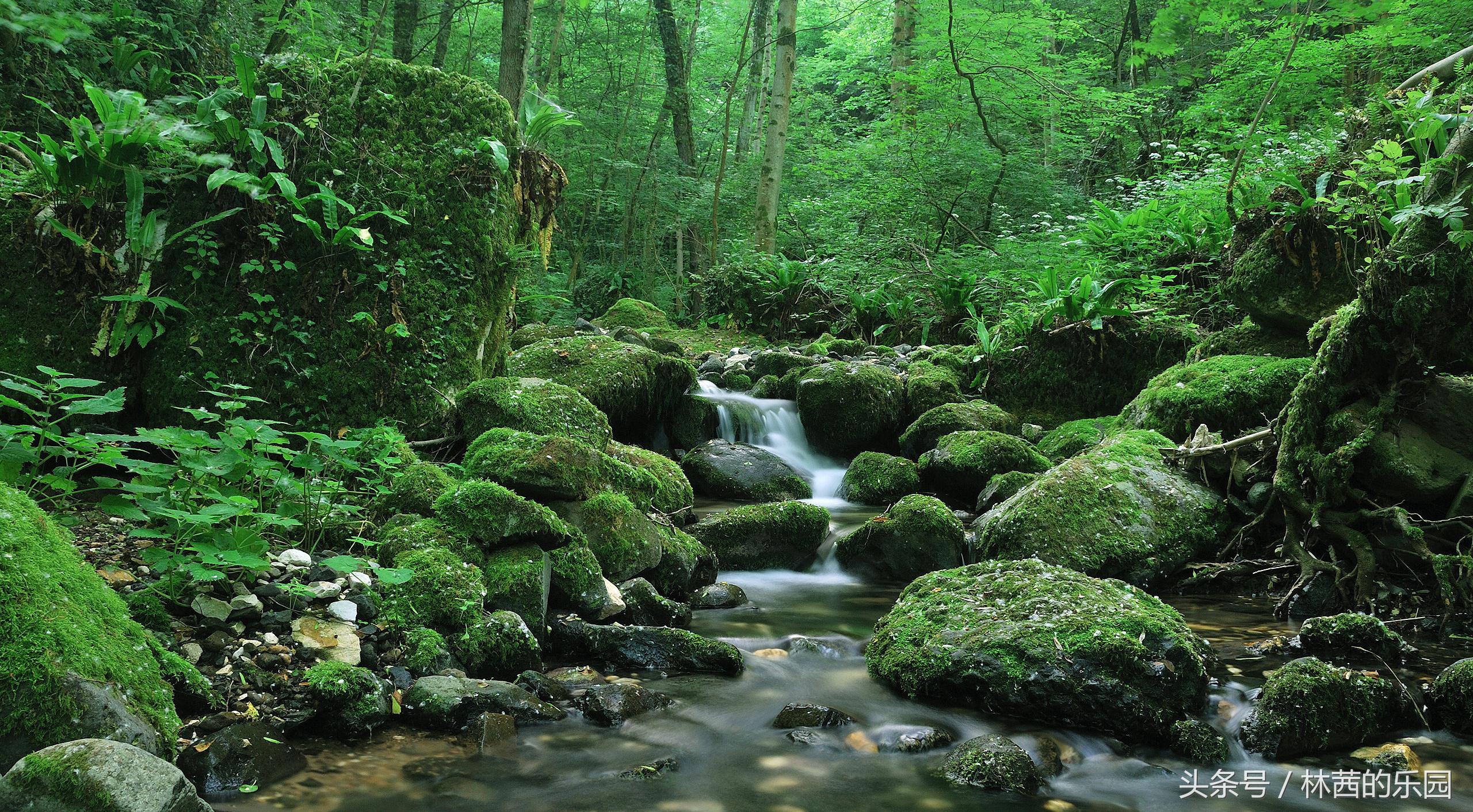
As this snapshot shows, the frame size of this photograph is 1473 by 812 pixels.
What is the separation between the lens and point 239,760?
2816mm

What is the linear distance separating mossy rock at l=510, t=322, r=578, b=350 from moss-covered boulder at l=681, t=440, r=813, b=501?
412 cm

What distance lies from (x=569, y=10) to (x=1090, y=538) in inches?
749

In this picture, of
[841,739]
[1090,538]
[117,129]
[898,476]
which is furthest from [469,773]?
[898,476]

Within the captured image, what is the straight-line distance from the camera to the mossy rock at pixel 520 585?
13.8ft

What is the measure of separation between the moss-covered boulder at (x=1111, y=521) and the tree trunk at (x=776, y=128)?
35.3ft

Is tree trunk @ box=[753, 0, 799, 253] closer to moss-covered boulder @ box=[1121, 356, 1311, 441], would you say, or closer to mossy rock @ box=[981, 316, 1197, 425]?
mossy rock @ box=[981, 316, 1197, 425]

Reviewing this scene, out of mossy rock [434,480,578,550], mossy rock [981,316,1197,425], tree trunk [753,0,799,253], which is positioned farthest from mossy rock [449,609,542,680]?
tree trunk [753,0,799,253]

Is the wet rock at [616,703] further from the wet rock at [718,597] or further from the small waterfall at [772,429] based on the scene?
the small waterfall at [772,429]

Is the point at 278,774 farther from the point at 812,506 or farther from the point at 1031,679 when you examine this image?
the point at 812,506

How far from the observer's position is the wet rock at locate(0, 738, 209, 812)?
2.11m

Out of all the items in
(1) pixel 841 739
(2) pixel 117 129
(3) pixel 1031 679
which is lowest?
(1) pixel 841 739

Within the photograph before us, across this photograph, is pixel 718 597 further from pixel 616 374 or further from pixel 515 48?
pixel 515 48

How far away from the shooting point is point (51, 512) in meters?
3.63

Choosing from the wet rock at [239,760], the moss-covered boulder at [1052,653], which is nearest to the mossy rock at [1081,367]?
the moss-covered boulder at [1052,653]
